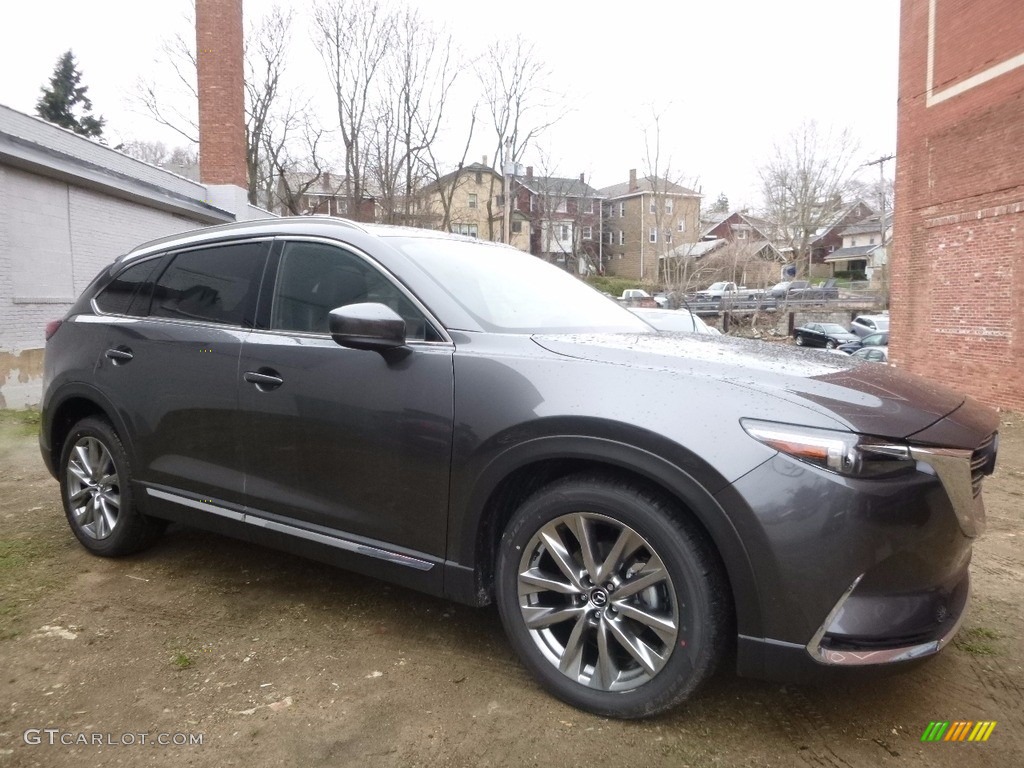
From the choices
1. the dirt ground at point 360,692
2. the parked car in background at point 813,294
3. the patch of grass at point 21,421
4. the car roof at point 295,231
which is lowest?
the dirt ground at point 360,692

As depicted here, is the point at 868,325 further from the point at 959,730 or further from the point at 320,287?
the point at 320,287

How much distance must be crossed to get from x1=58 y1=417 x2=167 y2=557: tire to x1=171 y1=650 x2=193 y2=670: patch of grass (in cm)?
118

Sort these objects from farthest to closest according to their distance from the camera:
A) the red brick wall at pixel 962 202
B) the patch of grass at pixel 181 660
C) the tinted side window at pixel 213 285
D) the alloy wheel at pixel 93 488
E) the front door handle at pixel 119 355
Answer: the red brick wall at pixel 962 202 < the alloy wheel at pixel 93 488 < the front door handle at pixel 119 355 < the tinted side window at pixel 213 285 < the patch of grass at pixel 181 660

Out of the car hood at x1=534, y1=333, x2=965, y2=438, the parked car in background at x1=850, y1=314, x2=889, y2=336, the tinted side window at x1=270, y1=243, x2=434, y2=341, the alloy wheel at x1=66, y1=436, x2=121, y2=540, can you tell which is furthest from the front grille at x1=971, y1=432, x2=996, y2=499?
the parked car in background at x1=850, y1=314, x2=889, y2=336

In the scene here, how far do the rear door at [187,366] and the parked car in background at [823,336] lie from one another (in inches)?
1058

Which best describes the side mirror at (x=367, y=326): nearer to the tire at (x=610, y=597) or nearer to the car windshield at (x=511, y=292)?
the car windshield at (x=511, y=292)

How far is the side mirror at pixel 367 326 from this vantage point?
2699 mm

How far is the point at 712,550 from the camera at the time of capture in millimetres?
2242

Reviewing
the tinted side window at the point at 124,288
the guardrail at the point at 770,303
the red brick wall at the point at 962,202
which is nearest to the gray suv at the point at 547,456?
the tinted side window at the point at 124,288

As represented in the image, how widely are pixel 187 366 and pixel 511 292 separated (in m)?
1.62

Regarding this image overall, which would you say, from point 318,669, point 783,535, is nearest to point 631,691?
point 783,535

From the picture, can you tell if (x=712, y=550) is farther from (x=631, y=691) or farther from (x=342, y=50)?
(x=342, y=50)

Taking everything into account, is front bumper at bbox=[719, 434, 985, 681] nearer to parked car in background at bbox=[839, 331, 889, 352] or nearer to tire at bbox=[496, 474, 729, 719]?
tire at bbox=[496, 474, 729, 719]

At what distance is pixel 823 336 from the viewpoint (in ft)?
93.0
